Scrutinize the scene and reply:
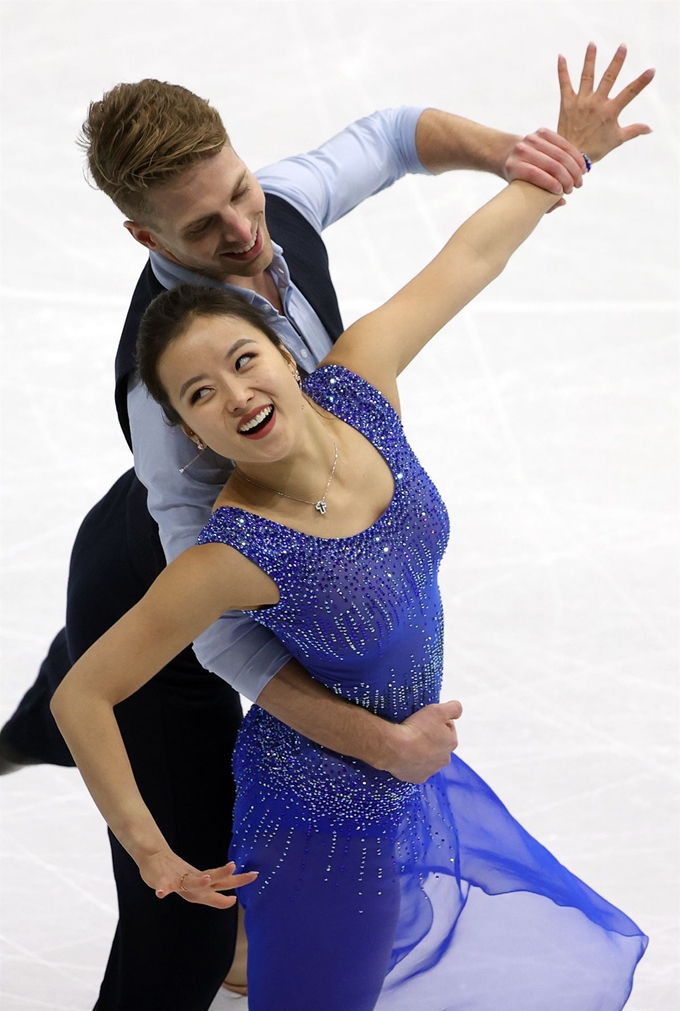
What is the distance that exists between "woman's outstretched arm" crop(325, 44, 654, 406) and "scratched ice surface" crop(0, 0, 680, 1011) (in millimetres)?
1386

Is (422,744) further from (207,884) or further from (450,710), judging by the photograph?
(207,884)

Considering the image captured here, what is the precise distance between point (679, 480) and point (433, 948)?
2.16 metres

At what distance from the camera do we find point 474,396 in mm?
4238

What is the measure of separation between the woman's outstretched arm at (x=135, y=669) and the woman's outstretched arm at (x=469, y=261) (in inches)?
15.8

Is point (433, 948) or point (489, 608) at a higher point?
point (433, 948)

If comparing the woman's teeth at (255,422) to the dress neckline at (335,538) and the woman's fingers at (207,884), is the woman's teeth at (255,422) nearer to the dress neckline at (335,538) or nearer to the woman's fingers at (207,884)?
the dress neckline at (335,538)

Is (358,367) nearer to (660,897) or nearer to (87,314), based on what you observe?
(660,897)

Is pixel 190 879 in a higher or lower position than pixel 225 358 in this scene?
lower

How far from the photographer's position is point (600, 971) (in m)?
2.21

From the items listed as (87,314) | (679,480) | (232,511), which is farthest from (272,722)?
(87,314)

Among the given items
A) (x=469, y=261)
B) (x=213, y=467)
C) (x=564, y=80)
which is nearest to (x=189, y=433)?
(x=213, y=467)

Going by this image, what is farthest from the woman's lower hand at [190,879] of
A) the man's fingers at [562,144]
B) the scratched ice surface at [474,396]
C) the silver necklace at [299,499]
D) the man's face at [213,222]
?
the man's fingers at [562,144]

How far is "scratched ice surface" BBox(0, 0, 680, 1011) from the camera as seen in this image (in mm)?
3209

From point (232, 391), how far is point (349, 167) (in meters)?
0.80
